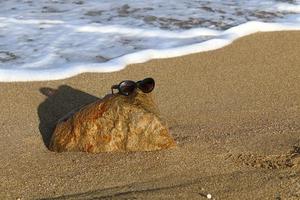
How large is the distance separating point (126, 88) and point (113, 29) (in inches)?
100

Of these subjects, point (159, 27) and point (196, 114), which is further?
point (159, 27)

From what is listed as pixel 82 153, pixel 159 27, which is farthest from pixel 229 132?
pixel 159 27

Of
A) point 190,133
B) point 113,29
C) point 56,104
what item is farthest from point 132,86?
point 113,29

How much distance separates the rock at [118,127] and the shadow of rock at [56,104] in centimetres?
34

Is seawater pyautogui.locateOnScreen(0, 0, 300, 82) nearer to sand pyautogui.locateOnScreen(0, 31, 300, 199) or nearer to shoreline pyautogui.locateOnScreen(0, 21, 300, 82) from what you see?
shoreline pyautogui.locateOnScreen(0, 21, 300, 82)

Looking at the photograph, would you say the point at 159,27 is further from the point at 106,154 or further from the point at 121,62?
the point at 106,154

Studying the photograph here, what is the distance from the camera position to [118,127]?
319 centimetres

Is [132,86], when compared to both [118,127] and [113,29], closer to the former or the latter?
[118,127]

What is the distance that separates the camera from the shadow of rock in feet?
12.1

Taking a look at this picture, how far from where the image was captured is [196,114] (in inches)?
153

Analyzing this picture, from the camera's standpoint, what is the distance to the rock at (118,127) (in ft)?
10.5

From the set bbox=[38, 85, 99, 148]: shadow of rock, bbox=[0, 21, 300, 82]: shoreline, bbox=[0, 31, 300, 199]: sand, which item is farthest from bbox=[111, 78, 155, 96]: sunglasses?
bbox=[0, 21, 300, 82]: shoreline

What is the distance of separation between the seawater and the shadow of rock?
32 cm

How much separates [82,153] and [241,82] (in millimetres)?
1644
